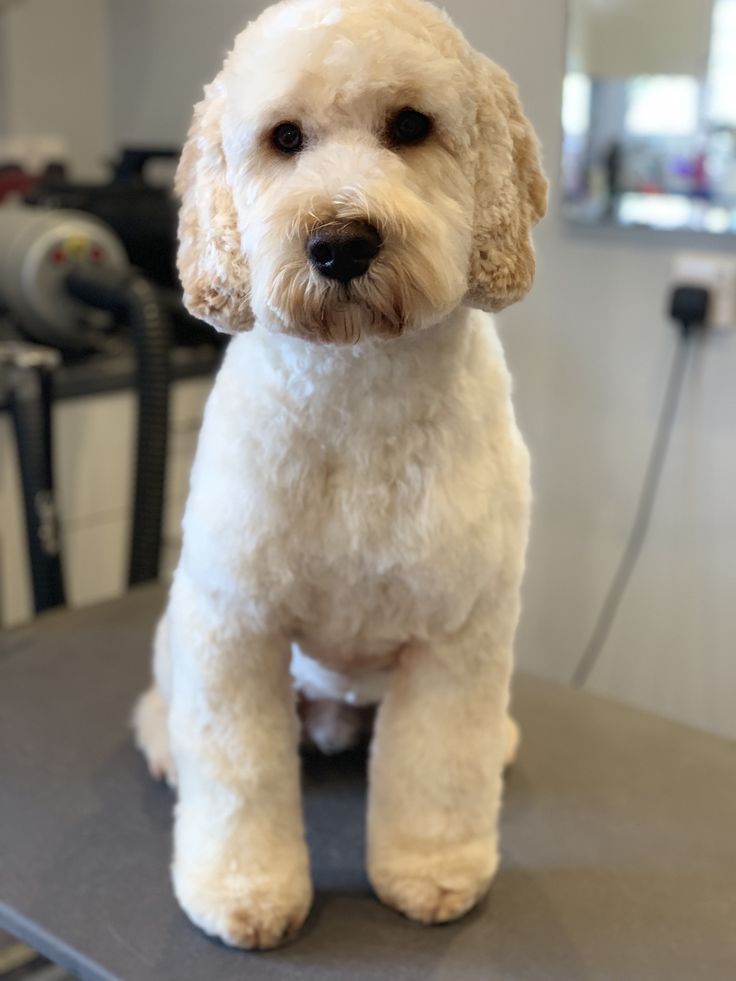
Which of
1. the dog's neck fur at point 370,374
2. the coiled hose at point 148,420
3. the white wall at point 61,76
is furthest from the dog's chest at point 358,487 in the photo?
the white wall at point 61,76

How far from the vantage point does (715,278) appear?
62.7 inches

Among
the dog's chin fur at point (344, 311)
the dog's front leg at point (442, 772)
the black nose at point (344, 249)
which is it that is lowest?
the dog's front leg at point (442, 772)

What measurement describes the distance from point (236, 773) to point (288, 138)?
47 centimetres

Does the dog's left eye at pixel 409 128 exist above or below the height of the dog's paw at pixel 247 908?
above

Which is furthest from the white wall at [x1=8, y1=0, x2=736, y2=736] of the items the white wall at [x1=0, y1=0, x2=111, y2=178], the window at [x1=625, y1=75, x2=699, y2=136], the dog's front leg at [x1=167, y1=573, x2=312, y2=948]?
the white wall at [x1=0, y1=0, x2=111, y2=178]

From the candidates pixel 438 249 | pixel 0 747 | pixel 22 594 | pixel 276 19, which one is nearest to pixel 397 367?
pixel 438 249

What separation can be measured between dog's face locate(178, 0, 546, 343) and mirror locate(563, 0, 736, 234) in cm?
81

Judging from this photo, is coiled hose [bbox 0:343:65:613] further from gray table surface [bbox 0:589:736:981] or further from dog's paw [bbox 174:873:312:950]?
dog's paw [bbox 174:873:312:950]

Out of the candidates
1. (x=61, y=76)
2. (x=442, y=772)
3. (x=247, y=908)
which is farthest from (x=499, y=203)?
(x=61, y=76)

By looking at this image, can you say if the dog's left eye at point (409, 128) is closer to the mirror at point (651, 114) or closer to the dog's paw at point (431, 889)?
the dog's paw at point (431, 889)

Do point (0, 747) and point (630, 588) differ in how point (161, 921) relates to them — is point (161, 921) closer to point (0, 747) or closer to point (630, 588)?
point (0, 747)

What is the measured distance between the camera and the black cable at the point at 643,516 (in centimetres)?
166

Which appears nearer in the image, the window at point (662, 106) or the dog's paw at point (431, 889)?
the dog's paw at point (431, 889)

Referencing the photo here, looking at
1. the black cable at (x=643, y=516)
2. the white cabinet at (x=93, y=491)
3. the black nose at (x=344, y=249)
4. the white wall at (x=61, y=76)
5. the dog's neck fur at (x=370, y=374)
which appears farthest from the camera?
the white wall at (x=61, y=76)
